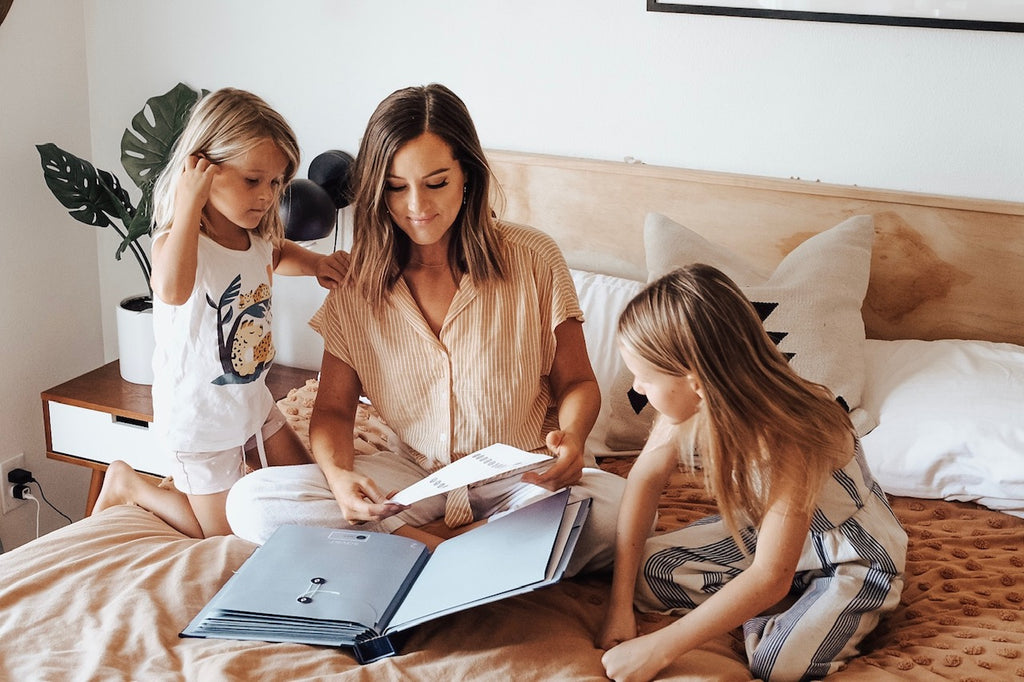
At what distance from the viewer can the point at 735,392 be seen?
3.99 feet

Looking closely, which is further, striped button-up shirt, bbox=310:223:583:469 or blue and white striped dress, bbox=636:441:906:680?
striped button-up shirt, bbox=310:223:583:469

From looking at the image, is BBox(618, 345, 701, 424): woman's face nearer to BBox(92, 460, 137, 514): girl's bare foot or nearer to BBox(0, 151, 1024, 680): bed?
BBox(0, 151, 1024, 680): bed

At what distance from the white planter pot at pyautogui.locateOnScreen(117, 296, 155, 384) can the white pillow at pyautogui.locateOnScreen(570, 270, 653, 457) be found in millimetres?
978

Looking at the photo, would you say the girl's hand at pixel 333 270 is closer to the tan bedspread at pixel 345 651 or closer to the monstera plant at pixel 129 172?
the tan bedspread at pixel 345 651

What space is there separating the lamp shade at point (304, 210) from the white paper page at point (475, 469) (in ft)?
2.85

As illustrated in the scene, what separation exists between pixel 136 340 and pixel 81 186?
14.5 inches

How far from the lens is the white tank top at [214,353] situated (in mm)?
1621

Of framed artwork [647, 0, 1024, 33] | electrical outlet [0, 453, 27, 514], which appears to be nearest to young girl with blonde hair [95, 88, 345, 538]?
electrical outlet [0, 453, 27, 514]

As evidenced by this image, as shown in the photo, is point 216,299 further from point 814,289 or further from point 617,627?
point 814,289

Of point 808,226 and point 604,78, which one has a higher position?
point 604,78

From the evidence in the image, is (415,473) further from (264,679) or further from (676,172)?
(676,172)

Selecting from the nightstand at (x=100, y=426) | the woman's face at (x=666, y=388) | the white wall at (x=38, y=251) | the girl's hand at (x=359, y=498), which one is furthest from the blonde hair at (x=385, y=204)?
the white wall at (x=38, y=251)

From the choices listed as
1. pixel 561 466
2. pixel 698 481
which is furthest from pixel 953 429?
pixel 561 466

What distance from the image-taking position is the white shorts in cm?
169
